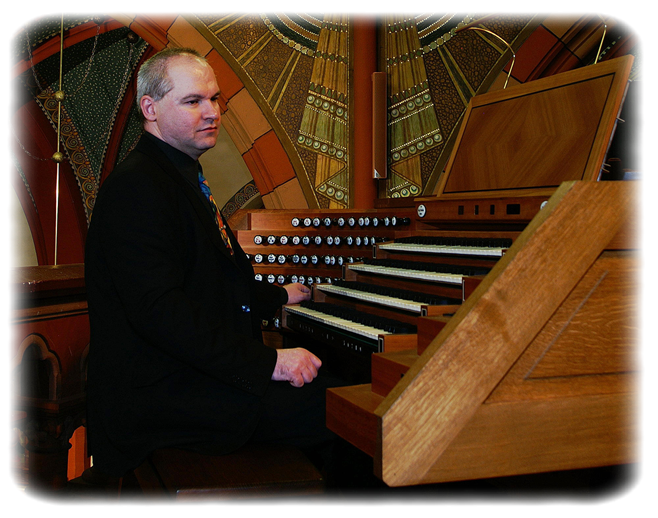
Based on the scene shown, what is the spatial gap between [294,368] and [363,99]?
3475 millimetres

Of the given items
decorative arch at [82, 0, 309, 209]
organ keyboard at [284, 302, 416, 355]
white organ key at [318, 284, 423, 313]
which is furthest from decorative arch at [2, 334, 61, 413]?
decorative arch at [82, 0, 309, 209]

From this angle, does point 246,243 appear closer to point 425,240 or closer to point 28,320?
point 425,240

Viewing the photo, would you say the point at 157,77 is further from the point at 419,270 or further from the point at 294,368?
the point at 419,270

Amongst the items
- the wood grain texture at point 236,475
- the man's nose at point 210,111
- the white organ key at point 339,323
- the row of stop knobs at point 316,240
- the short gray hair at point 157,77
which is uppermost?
the short gray hair at point 157,77

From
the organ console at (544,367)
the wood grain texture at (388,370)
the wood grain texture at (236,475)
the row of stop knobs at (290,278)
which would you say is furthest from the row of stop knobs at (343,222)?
the organ console at (544,367)

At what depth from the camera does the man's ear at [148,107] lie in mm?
1750

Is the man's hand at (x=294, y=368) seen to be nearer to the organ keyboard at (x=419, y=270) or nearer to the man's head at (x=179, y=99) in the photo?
the organ keyboard at (x=419, y=270)

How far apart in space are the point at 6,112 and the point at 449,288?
22.8 ft

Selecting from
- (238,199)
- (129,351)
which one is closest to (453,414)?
(129,351)

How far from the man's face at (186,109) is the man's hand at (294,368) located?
633 millimetres

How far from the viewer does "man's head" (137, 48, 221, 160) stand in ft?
5.68

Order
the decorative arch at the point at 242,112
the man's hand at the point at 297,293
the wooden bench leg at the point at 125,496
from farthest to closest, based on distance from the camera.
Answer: the decorative arch at the point at 242,112 < the man's hand at the point at 297,293 < the wooden bench leg at the point at 125,496

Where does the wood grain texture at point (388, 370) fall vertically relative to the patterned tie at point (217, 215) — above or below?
below

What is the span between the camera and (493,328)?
76 centimetres
